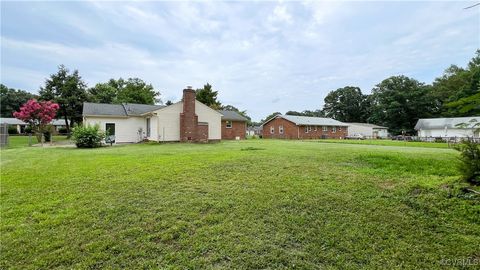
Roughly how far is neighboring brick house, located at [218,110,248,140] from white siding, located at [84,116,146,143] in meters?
8.92

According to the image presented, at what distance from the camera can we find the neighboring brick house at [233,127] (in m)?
27.4

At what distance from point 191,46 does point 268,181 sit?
13.5 m

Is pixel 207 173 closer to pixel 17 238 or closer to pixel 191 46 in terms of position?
pixel 17 238

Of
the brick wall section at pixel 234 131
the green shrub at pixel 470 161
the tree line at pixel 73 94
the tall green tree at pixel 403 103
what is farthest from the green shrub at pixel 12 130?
the tall green tree at pixel 403 103

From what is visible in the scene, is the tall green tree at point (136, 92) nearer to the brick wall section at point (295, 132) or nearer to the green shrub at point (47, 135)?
the green shrub at point (47, 135)

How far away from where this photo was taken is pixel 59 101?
94.3 ft

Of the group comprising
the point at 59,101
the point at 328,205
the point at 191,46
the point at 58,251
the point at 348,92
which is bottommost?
the point at 58,251

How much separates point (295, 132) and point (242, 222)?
32.5 metres

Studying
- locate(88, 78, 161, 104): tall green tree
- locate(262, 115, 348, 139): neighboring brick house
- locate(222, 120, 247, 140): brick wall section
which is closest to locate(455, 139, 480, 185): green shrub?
locate(222, 120, 247, 140): brick wall section

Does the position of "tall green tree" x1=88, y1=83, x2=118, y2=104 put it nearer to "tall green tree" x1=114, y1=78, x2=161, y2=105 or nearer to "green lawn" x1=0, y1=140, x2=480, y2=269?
"tall green tree" x1=114, y1=78, x2=161, y2=105

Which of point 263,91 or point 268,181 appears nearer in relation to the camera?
point 268,181

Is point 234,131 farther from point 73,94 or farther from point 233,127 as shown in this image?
point 73,94

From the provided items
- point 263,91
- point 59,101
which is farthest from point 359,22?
point 59,101

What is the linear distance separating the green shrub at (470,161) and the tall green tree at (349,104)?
6809 cm
